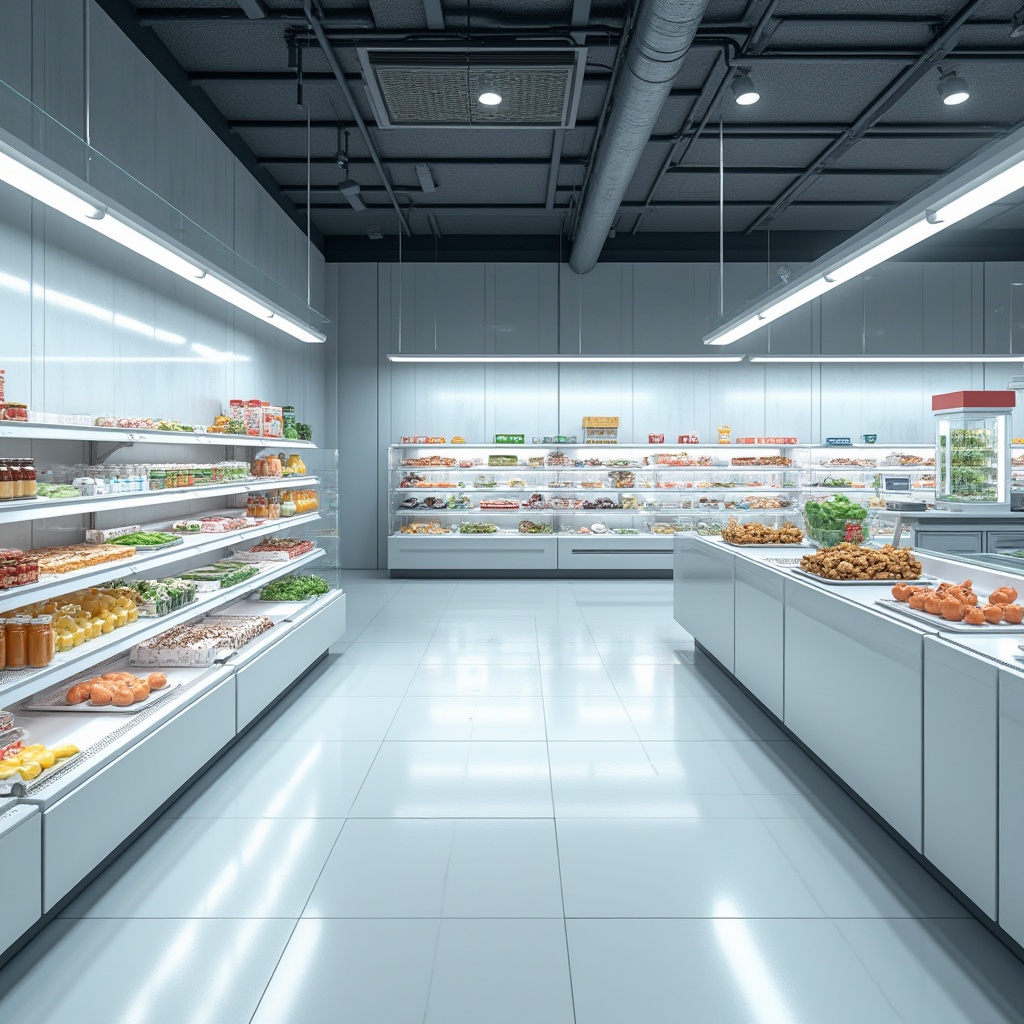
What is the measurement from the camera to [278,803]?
3.51 meters

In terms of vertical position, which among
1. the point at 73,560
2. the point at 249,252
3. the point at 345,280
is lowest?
the point at 73,560

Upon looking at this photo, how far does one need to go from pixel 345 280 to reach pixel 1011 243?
9.64m

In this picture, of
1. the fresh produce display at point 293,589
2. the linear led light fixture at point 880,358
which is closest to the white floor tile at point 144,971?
the fresh produce display at point 293,589

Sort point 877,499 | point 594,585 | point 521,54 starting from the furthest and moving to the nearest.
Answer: point 877,499
point 594,585
point 521,54

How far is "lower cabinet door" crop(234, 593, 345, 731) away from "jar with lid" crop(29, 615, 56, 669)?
1181 mm

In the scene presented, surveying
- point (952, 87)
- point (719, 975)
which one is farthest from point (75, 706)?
point (952, 87)

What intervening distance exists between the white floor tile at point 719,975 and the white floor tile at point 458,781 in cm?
97

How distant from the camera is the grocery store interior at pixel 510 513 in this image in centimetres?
243

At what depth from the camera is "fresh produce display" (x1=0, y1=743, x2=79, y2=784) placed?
2.48m

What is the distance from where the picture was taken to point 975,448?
318 inches

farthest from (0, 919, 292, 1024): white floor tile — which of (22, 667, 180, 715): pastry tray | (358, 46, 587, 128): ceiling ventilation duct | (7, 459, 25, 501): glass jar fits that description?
(358, 46, 587, 128): ceiling ventilation duct

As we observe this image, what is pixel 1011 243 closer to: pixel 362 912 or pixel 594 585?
pixel 594 585

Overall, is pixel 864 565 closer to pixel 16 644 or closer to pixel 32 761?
pixel 32 761

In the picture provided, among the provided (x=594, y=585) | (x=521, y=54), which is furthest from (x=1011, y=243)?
(x=521, y=54)
